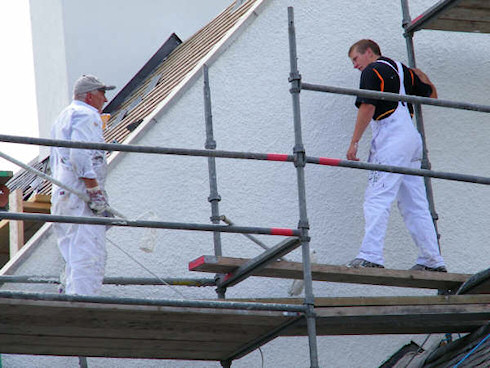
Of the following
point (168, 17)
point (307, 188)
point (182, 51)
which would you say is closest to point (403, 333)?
point (307, 188)

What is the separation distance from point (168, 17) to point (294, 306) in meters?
9.62

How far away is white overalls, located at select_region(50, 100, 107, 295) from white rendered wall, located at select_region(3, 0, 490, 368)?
3.16 ft

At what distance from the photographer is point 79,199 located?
7.20m

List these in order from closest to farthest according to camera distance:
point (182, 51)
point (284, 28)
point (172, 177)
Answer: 1. point (172, 177)
2. point (284, 28)
3. point (182, 51)

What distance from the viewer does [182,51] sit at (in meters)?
12.1

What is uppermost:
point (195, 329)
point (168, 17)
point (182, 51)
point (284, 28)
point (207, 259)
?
point (168, 17)

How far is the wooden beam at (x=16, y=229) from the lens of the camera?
28.1 ft

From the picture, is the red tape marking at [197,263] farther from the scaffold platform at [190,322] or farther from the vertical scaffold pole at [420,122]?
the vertical scaffold pole at [420,122]

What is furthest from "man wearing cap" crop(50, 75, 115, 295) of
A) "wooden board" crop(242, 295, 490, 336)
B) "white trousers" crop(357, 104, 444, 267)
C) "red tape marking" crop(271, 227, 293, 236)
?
"white trousers" crop(357, 104, 444, 267)

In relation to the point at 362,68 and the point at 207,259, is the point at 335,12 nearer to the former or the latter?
the point at 362,68

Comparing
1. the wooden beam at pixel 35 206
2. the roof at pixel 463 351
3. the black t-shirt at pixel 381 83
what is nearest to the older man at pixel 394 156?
the black t-shirt at pixel 381 83

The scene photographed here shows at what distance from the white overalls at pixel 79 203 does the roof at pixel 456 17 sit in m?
3.12

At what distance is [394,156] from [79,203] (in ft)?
7.76

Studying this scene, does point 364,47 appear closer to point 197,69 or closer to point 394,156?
point 394,156
